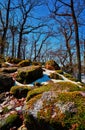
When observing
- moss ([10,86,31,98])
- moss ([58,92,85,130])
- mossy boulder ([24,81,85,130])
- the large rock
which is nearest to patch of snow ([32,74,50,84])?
the large rock

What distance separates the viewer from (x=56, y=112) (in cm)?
591

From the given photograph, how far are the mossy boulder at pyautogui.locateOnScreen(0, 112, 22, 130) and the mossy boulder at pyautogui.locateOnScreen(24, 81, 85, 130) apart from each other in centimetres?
127

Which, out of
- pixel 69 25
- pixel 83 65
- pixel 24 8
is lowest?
pixel 83 65

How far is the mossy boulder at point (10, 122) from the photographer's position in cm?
787

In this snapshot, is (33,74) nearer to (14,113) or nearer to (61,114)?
(14,113)

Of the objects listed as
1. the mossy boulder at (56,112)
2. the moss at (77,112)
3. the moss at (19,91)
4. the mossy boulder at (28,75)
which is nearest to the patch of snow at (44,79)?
the mossy boulder at (28,75)

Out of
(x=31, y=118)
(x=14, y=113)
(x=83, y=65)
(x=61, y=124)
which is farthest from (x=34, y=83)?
(x=83, y=65)

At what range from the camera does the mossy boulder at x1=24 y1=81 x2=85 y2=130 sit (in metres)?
5.58

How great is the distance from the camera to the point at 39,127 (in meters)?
6.25

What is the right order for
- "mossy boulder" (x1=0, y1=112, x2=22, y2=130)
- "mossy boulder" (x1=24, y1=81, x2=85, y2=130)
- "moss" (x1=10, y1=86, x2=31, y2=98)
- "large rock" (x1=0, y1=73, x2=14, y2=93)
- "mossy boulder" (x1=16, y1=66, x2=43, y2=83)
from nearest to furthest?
"mossy boulder" (x1=24, y1=81, x2=85, y2=130), "mossy boulder" (x1=0, y1=112, x2=22, y2=130), "moss" (x1=10, y1=86, x2=31, y2=98), "large rock" (x1=0, y1=73, x2=14, y2=93), "mossy boulder" (x1=16, y1=66, x2=43, y2=83)

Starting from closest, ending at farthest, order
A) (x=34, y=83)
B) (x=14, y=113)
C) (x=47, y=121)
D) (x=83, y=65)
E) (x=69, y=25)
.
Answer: (x=47, y=121) < (x=14, y=113) < (x=34, y=83) < (x=69, y=25) < (x=83, y=65)

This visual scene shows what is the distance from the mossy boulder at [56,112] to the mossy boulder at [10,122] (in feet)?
4.16

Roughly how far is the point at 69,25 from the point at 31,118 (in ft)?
79.3

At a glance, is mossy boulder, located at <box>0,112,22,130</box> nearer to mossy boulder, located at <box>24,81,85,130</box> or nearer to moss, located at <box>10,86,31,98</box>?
mossy boulder, located at <box>24,81,85,130</box>
